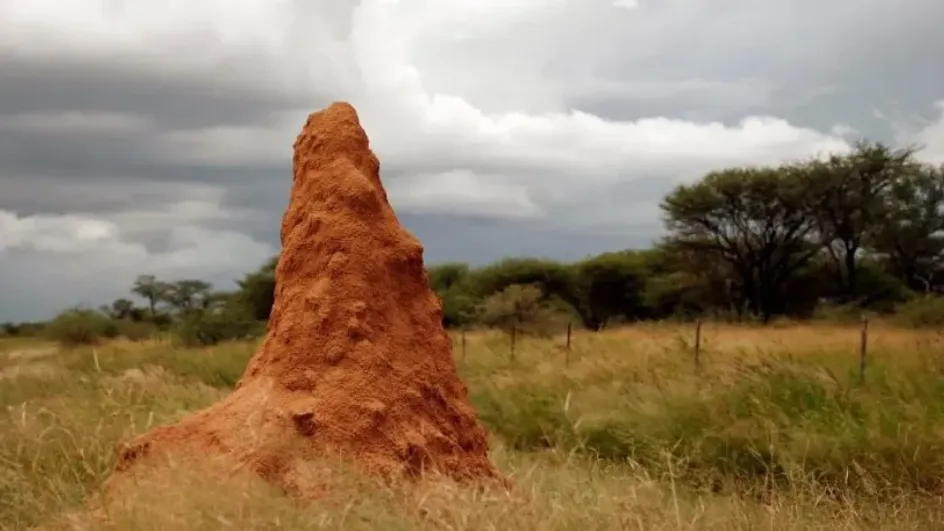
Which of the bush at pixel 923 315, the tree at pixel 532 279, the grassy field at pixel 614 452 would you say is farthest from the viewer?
the tree at pixel 532 279

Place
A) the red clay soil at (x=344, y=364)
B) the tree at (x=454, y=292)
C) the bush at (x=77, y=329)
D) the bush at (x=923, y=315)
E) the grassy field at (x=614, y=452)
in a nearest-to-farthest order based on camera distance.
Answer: the grassy field at (x=614, y=452), the red clay soil at (x=344, y=364), the bush at (x=923, y=315), the bush at (x=77, y=329), the tree at (x=454, y=292)

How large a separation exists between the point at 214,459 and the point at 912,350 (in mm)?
8451

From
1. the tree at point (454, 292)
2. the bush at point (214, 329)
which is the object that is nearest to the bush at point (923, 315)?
the tree at point (454, 292)

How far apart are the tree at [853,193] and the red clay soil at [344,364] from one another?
27.2m

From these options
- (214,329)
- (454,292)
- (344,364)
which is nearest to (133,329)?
(214,329)

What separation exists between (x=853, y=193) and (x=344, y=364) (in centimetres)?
2848

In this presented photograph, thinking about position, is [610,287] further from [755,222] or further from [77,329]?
[77,329]

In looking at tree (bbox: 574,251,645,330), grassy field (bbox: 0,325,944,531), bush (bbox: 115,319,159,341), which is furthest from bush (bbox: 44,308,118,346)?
grassy field (bbox: 0,325,944,531)

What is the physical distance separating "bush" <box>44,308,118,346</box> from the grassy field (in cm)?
1681

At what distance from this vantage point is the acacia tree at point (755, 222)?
31.4 metres

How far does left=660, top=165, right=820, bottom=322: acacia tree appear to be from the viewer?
31359 millimetres

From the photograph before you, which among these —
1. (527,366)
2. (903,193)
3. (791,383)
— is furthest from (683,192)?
(791,383)

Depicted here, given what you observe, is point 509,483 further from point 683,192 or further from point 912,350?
point 683,192

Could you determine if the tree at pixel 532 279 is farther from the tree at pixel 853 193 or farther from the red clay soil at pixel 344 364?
the red clay soil at pixel 344 364
